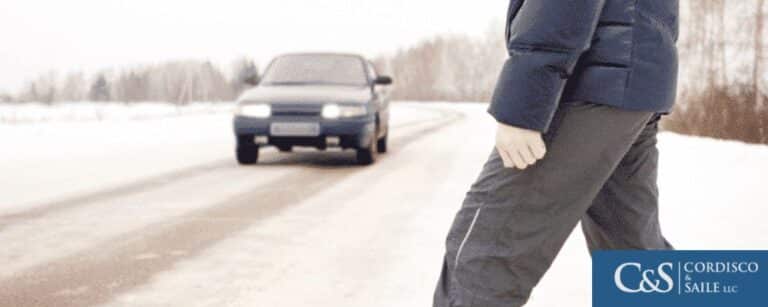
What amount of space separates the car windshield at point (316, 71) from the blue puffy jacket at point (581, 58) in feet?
29.0

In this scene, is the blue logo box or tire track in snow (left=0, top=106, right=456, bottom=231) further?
tire track in snow (left=0, top=106, right=456, bottom=231)

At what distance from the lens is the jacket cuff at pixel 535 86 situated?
1757mm

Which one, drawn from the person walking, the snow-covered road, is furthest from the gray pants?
the snow-covered road

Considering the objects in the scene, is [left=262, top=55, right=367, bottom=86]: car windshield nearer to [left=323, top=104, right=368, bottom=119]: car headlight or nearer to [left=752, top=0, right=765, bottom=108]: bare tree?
[left=323, top=104, right=368, bottom=119]: car headlight

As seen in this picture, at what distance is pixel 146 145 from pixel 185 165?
165 inches

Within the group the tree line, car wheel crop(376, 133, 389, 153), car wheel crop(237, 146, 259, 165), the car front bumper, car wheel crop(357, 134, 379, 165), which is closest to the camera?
the car front bumper

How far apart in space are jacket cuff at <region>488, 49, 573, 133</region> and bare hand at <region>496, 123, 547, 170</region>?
0.7 inches

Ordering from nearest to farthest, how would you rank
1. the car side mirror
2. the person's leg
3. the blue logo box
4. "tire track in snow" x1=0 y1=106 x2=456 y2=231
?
the blue logo box, the person's leg, "tire track in snow" x1=0 y1=106 x2=456 y2=231, the car side mirror

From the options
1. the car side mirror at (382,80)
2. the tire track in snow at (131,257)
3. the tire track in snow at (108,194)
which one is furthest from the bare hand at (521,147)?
the car side mirror at (382,80)

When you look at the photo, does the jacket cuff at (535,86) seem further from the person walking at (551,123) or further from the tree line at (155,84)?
the tree line at (155,84)

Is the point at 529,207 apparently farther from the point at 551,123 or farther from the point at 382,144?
the point at 382,144

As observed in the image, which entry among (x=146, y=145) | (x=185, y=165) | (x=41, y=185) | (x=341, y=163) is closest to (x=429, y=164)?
(x=341, y=163)

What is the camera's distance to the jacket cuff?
1.76m

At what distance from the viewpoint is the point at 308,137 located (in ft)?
31.4
